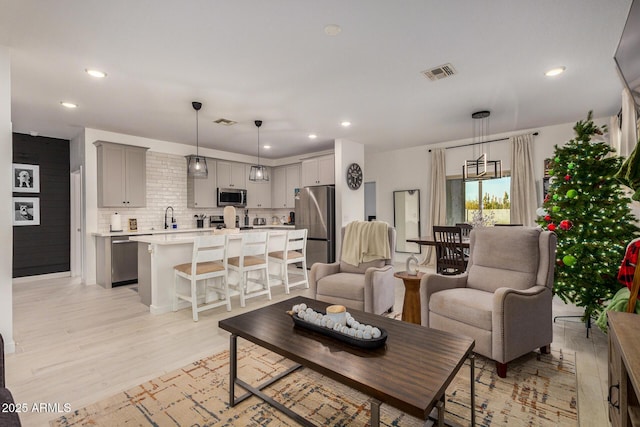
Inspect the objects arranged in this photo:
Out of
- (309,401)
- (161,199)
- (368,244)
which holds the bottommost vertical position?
(309,401)

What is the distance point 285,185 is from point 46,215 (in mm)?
4683

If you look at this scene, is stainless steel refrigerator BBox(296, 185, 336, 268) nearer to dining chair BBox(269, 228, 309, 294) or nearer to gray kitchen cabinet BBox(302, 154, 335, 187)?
gray kitchen cabinet BBox(302, 154, 335, 187)

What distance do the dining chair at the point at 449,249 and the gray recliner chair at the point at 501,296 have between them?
124cm

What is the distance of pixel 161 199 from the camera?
6.09 meters

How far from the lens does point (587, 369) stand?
234 centimetres

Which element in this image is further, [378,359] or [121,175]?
[121,175]

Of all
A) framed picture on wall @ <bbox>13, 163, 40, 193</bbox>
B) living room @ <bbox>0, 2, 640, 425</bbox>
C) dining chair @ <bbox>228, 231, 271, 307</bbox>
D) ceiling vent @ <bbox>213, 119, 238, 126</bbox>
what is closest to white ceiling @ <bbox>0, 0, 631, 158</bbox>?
ceiling vent @ <bbox>213, 119, 238, 126</bbox>

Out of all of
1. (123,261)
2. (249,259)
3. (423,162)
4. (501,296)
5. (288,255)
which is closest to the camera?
(501,296)

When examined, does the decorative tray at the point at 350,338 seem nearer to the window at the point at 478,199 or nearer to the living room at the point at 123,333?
the living room at the point at 123,333

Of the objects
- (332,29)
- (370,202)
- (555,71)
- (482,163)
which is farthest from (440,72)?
(370,202)

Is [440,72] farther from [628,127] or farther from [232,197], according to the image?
[232,197]

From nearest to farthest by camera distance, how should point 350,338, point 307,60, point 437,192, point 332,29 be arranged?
point 350,338, point 332,29, point 307,60, point 437,192

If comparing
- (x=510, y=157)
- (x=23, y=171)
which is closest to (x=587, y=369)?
(x=510, y=157)

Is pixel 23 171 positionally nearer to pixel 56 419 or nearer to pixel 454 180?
pixel 56 419
